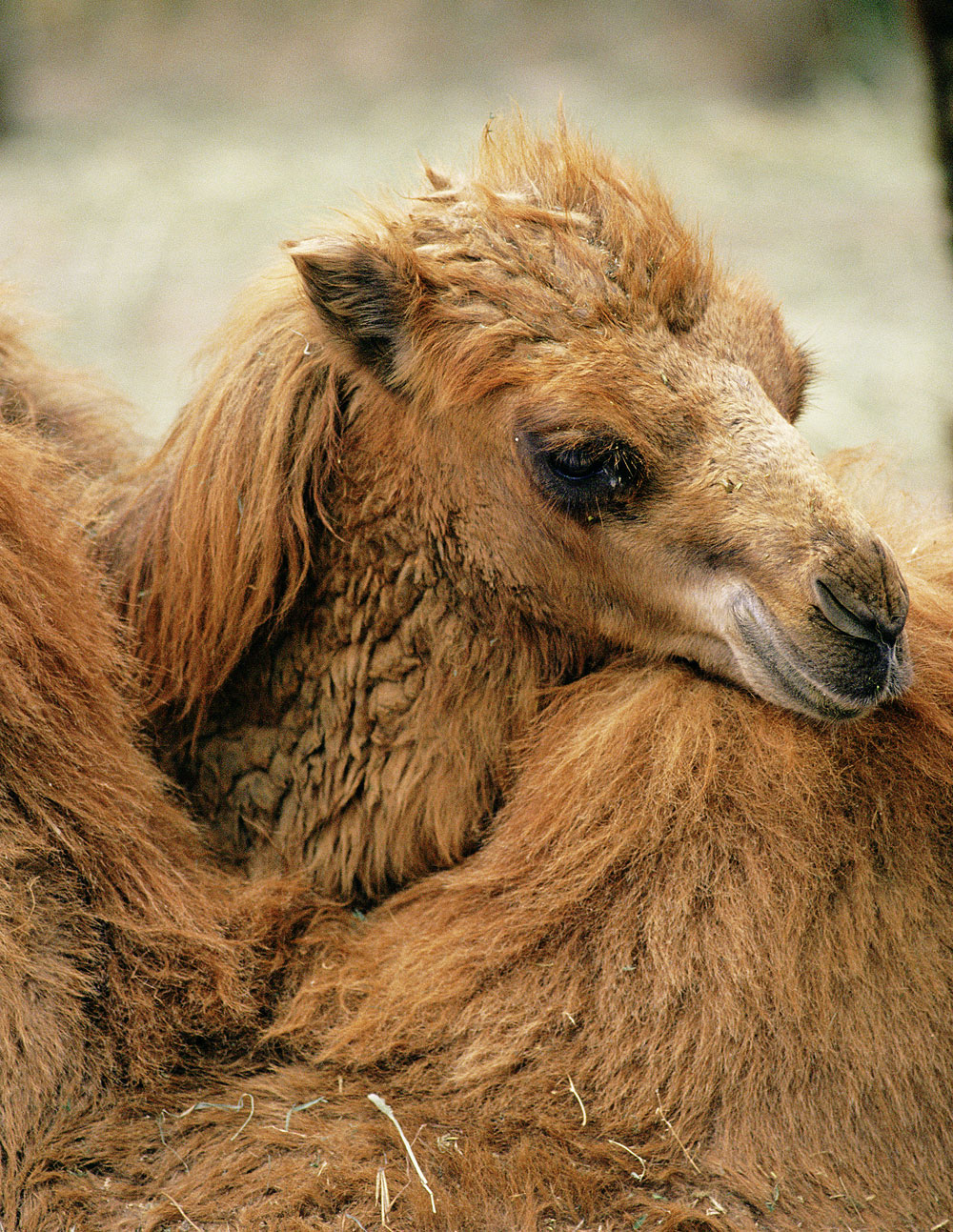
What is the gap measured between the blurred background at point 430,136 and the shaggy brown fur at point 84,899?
438 cm

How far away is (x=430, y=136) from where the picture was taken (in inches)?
390

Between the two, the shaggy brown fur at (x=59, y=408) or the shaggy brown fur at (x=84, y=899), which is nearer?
the shaggy brown fur at (x=84, y=899)

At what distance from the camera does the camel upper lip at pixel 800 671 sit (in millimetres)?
2383

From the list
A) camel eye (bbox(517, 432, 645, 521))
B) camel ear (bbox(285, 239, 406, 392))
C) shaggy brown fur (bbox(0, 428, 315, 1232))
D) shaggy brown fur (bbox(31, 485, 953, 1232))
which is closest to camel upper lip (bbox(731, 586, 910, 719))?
shaggy brown fur (bbox(31, 485, 953, 1232))

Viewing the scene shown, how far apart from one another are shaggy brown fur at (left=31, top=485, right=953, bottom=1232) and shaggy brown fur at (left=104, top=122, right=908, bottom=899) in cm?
20

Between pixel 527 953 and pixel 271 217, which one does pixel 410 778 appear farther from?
pixel 271 217

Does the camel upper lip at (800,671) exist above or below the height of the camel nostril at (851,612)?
below

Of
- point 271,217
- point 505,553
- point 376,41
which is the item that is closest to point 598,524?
point 505,553

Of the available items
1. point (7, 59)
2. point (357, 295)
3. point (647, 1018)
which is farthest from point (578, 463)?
point (7, 59)

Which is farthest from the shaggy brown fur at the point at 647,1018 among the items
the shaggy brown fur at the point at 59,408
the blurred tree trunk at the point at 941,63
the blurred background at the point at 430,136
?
the blurred background at the point at 430,136

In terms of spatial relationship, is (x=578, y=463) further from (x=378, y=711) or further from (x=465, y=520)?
(x=378, y=711)

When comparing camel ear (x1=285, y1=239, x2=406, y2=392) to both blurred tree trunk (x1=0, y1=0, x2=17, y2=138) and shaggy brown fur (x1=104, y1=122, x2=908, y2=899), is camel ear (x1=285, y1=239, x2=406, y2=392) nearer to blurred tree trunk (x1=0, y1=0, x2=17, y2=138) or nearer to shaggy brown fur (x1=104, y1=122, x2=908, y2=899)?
shaggy brown fur (x1=104, y1=122, x2=908, y2=899)

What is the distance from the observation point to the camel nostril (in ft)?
7.58

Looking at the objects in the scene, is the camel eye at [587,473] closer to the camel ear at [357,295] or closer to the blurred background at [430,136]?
the camel ear at [357,295]
